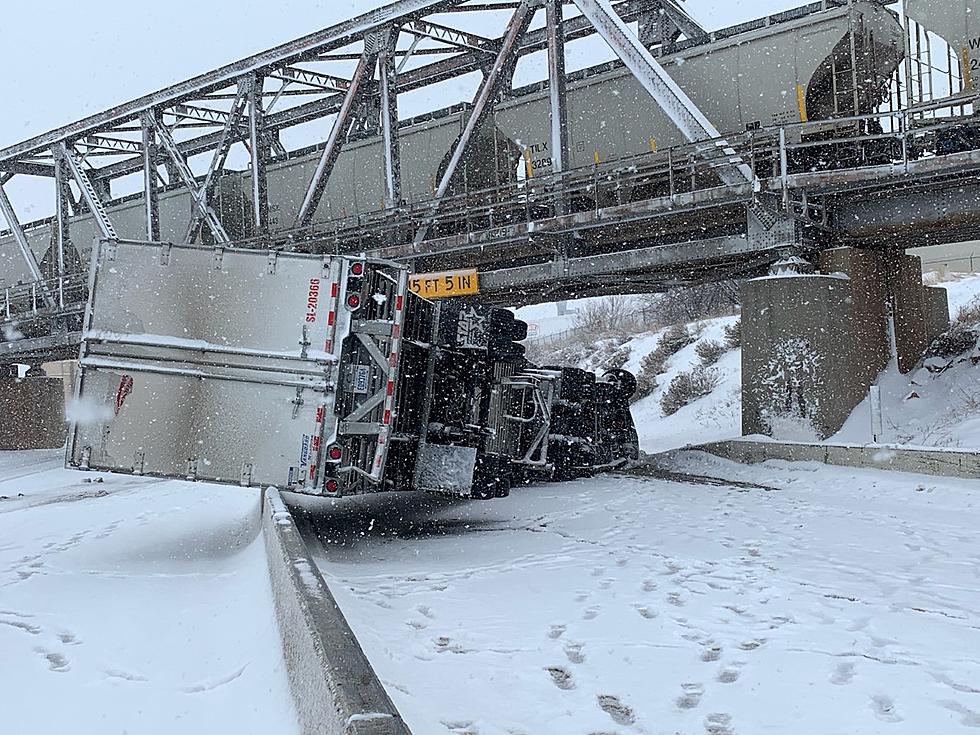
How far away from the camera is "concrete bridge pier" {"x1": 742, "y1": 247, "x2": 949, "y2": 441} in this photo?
14.2 meters

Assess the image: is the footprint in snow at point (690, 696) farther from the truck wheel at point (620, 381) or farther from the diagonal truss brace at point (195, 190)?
the diagonal truss brace at point (195, 190)

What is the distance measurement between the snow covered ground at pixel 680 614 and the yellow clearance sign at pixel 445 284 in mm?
8100

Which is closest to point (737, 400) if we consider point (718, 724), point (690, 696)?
point (690, 696)

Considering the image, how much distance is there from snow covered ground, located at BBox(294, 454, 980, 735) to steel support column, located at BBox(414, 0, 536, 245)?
32.2 ft

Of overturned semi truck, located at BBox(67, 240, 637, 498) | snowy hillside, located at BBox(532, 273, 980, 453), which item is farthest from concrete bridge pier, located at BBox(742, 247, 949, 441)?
overturned semi truck, located at BBox(67, 240, 637, 498)

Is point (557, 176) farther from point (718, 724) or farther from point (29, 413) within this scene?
point (29, 413)

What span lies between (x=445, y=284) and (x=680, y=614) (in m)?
13.3

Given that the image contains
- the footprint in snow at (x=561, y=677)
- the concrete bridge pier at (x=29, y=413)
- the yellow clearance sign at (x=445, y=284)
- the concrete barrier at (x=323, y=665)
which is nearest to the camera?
the concrete barrier at (x=323, y=665)

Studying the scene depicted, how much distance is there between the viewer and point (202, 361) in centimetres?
850

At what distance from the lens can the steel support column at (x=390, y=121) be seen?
19594 mm

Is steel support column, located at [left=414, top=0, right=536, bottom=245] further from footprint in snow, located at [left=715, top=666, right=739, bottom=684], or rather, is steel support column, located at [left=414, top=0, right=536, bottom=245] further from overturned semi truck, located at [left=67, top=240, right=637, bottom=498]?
footprint in snow, located at [left=715, top=666, right=739, bottom=684]

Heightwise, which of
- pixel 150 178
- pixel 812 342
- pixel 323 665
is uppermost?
pixel 150 178

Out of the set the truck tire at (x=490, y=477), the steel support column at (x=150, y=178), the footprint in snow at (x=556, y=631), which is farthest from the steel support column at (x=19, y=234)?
the footprint in snow at (x=556, y=631)

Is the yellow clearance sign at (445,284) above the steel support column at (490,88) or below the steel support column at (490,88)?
below
